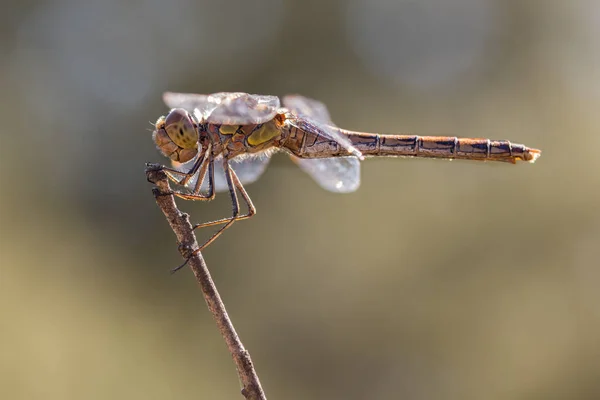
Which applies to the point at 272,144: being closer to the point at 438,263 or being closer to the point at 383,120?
the point at 438,263

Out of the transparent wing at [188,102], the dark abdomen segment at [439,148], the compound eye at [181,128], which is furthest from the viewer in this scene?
the dark abdomen segment at [439,148]

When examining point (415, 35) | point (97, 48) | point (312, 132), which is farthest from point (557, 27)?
point (312, 132)

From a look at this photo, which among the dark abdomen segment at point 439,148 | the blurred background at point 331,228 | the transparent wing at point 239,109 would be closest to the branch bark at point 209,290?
the transparent wing at point 239,109

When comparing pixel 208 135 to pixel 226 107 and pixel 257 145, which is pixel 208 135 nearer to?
pixel 226 107

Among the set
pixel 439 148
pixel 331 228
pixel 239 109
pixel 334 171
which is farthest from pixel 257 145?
pixel 331 228

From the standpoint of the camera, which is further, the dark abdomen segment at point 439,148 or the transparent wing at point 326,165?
the dark abdomen segment at point 439,148

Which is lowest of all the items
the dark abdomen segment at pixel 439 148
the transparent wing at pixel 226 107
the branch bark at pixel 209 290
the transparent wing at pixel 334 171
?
the branch bark at pixel 209 290

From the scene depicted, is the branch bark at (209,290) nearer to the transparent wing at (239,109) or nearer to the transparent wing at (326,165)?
the transparent wing at (239,109)

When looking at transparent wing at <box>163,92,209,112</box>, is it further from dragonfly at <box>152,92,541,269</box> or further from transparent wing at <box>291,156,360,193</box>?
transparent wing at <box>291,156,360,193</box>

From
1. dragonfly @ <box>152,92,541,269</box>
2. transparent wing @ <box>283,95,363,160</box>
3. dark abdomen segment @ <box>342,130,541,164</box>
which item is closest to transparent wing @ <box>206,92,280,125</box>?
dragonfly @ <box>152,92,541,269</box>

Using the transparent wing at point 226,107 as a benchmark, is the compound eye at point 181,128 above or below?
below
